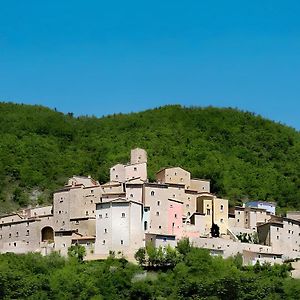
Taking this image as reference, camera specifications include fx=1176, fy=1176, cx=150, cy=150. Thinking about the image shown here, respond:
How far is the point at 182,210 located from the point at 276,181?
25855mm

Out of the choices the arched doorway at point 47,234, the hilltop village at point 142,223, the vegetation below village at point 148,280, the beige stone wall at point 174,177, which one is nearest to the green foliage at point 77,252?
the vegetation below village at point 148,280

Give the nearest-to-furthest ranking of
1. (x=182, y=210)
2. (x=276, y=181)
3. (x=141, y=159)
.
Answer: (x=182, y=210), (x=141, y=159), (x=276, y=181)

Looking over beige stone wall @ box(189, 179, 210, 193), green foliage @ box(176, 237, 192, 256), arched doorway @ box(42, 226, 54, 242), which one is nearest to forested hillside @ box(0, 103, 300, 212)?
beige stone wall @ box(189, 179, 210, 193)

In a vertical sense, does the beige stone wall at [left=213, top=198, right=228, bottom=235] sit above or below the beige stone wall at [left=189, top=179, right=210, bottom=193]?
below

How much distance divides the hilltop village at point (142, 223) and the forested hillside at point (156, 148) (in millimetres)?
9989

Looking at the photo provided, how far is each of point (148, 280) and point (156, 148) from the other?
1327 inches

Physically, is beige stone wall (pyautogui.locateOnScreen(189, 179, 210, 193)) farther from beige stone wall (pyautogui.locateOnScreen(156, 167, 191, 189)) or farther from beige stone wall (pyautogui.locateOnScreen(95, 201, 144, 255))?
beige stone wall (pyautogui.locateOnScreen(95, 201, 144, 255))

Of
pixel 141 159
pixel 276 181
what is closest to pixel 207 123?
pixel 276 181

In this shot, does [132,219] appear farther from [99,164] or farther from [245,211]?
[99,164]

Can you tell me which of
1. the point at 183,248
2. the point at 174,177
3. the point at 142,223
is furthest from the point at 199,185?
the point at 142,223

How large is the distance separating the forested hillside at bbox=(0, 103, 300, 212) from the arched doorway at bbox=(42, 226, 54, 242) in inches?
510

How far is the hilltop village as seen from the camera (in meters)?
65.7

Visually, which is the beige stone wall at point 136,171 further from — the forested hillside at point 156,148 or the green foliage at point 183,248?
the forested hillside at point 156,148

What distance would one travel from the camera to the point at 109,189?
7081cm
